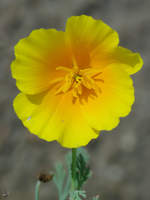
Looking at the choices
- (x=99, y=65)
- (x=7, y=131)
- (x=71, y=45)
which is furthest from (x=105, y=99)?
(x=7, y=131)

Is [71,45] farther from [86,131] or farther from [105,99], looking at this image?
[86,131]

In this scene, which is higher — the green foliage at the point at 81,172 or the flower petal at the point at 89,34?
the flower petal at the point at 89,34

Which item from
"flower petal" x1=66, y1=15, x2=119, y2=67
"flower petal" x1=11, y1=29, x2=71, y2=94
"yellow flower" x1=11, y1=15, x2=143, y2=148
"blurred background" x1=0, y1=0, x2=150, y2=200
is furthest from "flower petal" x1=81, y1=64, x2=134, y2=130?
"blurred background" x1=0, y1=0, x2=150, y2=200

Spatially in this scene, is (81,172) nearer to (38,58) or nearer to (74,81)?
(74,81)

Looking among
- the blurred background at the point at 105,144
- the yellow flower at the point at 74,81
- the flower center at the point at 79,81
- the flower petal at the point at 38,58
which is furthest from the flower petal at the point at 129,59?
the blurred background at the point at 105,144

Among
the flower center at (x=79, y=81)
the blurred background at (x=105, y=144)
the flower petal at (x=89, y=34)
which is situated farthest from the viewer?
the blurred background at (x=105, y=144)

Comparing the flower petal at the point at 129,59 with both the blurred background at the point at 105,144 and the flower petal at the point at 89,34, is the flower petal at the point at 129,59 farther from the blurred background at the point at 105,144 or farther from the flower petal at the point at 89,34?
the blurred background at the point at 105,144

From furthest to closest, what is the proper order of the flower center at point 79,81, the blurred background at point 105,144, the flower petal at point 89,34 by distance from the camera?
the blurred background at point 105,144
the flower center at point 79,81
the flower petal at point 89,34

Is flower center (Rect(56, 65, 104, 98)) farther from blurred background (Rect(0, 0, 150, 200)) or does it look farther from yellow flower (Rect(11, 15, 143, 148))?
blurred background (Rect(0, 0, 150, 200))
